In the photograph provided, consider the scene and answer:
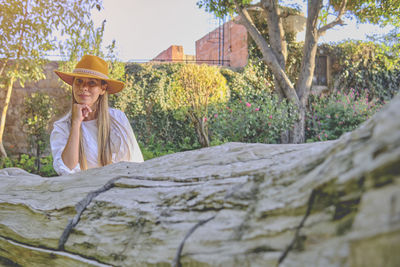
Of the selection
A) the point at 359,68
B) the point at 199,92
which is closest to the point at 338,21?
the point at 359,68

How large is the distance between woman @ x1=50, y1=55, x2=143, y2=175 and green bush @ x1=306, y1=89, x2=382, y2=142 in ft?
20.6

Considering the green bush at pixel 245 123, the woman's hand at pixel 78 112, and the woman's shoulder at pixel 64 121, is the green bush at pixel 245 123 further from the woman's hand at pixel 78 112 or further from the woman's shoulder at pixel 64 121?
the woman's hand at pixel 78 112

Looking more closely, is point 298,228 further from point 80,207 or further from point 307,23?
point 307,23

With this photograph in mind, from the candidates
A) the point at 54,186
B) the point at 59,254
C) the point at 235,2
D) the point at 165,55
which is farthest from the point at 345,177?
the point at 165,55

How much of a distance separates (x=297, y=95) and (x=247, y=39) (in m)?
2.52

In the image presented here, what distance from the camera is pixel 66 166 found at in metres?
2.41

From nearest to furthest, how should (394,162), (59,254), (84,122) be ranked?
(394,162), (59,254), (84,122)

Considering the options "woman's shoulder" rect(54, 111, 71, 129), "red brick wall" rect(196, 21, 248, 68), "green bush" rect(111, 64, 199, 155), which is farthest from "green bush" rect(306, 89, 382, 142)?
"woman's shoulder" rect(54, 111, 71, 129)

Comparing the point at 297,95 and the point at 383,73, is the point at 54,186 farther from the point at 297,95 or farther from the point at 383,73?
the point at 383,73

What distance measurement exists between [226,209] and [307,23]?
7.93 m

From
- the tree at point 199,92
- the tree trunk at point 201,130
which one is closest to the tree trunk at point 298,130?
the tree at point 199,92

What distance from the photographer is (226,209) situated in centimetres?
98

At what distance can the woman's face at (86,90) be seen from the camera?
8.10ft

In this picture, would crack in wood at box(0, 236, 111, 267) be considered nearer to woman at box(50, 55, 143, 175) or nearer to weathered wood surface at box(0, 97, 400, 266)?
weathered wood surface at box(0, 97, 400, 266)
